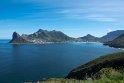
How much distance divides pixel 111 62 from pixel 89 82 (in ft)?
230

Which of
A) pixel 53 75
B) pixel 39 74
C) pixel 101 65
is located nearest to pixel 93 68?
pixel 101 65

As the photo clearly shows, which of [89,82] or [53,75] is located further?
[53,75]

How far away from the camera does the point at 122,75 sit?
11.8 metres

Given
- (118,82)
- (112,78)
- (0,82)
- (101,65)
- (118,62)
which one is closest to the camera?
(118,82)

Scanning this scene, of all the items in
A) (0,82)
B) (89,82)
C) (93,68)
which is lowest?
(0,82)

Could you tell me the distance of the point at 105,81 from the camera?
35.7ft

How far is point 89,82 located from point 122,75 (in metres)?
1.75

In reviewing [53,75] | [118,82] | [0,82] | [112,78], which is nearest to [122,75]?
[112,78]

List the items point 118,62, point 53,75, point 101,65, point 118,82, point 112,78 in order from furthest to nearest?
point 53,75
point 101,65
point 118,62
point 112,78
point 118,82

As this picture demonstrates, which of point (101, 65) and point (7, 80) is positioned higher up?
point (101, 65)

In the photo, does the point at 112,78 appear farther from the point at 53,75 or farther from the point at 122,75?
the point at 53,75

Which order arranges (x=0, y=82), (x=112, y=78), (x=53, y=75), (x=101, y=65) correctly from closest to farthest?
1. (x=112, y=78)
2. (x=101, y=65)
3. (x=0, y=82)
4. (x=53, y=75)

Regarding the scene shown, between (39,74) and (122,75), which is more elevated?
(122,75)

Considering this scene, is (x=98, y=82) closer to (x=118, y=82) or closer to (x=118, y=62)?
(x=118, y=82)
